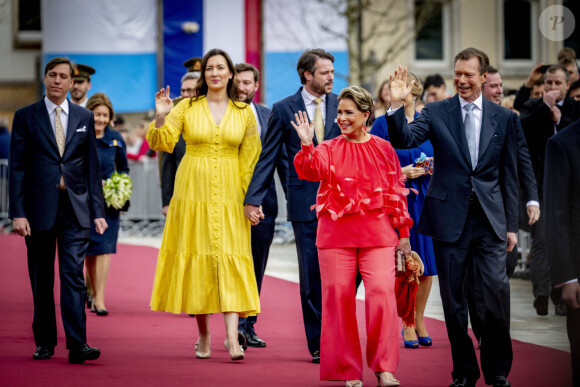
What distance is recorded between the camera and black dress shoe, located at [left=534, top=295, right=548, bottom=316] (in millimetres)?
10578

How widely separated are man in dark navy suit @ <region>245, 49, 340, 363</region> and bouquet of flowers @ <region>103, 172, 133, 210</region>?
3119mm

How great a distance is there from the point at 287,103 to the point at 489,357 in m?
2.59

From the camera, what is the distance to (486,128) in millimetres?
7094

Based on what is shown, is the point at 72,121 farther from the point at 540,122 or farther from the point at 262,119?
the point at 540,122

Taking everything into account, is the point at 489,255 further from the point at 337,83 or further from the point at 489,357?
the point at 337,83

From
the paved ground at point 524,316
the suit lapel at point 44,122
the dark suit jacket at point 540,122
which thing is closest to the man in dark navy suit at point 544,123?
the dark suit jacket at point 540,122

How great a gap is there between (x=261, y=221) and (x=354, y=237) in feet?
7.70

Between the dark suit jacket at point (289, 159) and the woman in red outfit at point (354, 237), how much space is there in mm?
1001

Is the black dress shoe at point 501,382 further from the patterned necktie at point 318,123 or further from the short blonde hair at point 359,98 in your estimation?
the patterned necktie at point 318,123

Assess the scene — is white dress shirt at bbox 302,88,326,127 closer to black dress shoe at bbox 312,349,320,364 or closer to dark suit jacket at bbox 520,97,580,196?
black dress shoe at bbox 312,349,320,364

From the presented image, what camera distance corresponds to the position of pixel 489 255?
7016 mm

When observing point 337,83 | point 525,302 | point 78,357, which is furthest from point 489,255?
point 337,83

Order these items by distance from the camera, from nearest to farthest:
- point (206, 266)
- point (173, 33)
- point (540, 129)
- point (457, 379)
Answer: point (457, 379), point (206, 266), point (540, 129), point (173, 33)

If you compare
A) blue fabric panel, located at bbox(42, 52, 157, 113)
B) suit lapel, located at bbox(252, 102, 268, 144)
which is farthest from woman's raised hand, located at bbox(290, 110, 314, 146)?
blue fabric panel, located at bbox(42, 52, 157, 113)
